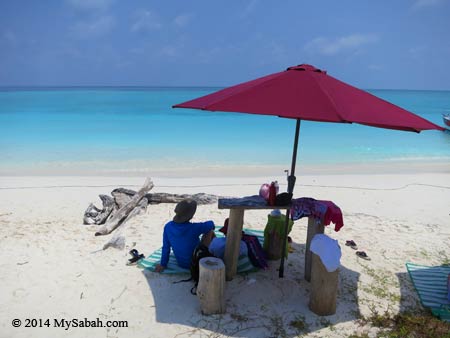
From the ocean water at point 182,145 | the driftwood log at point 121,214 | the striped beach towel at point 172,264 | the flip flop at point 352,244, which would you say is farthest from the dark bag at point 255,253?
the ocean water at point 182,145

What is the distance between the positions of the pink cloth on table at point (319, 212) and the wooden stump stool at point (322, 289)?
19.8 inches

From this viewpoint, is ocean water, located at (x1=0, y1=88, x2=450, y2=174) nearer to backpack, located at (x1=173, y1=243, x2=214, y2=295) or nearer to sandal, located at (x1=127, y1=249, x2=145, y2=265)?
sandal, located at (x1=127, y1=249, x2=145, y2=265)

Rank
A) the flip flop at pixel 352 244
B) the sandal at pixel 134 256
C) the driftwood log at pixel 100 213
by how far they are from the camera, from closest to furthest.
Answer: the sandal at pixel 134 256 < the flip flop at pixel 352 244 < the driftwood log at pixel 100 213

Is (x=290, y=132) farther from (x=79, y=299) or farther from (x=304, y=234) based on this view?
(x=79, y=299)

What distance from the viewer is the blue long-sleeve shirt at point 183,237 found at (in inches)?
168

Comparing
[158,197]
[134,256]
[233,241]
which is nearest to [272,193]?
[233,241]

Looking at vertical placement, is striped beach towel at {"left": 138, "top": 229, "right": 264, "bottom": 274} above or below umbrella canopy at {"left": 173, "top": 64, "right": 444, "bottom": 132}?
below

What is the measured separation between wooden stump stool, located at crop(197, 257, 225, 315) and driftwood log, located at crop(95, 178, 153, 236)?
111 inches

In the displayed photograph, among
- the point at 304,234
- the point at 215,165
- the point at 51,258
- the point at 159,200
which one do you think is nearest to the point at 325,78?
the point at 304,234

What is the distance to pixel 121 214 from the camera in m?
6.51

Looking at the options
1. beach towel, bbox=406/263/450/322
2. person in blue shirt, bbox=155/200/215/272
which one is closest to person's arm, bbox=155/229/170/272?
person in blue shirt, bbox=155/200/215/272

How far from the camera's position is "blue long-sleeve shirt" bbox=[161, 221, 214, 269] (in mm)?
4266

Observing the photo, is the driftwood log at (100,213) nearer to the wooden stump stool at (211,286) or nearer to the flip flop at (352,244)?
the wooden stump stool at (211,286)

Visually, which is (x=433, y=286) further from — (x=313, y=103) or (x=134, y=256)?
(x=134, y=256)
